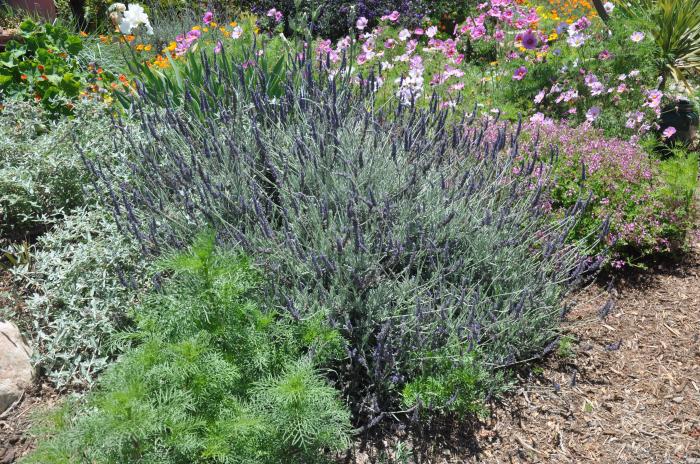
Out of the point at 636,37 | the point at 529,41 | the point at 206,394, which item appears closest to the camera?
the point at 206,394

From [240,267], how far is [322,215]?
0.59 meters

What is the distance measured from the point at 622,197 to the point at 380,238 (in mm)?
1839

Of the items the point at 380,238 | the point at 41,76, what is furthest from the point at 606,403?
the point at 41,76

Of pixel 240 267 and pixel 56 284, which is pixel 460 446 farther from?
pixel 56 284

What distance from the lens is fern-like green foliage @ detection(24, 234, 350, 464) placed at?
1.99m

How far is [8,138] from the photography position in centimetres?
387

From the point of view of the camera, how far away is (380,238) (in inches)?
111

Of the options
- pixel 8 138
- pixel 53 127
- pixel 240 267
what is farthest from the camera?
pixel 53 127

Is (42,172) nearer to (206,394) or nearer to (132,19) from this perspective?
(206,394)

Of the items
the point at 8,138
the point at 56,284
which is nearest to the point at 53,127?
the point at 8,138

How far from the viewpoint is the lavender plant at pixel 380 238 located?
2660mm

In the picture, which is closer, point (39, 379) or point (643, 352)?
point (39, 379)

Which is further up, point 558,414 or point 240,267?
point 240,267

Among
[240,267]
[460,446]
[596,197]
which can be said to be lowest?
[460,446]
